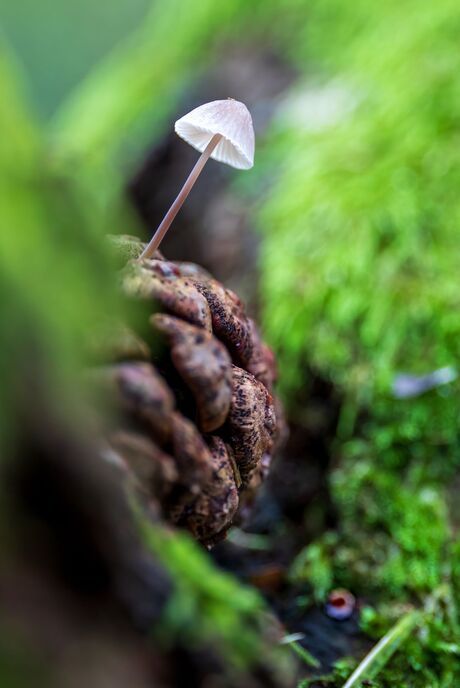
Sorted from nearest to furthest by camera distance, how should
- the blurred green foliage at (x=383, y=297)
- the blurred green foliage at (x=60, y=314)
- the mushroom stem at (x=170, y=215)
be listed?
the blurred green foliage at (x=60, y=314), the mushroom stem at (x=170, y=215), the blurred green foliage at (x=383, y=297)

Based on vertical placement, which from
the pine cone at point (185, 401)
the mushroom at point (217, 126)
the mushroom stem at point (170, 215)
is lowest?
the pine cone at point (185, 401)

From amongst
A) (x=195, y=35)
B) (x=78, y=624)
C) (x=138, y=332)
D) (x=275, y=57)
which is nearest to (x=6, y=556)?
(x=78, y=624)

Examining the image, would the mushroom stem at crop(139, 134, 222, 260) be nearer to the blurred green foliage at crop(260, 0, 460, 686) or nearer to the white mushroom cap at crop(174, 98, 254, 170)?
the white mushroom cap at crop(174, 98, 254, 170)

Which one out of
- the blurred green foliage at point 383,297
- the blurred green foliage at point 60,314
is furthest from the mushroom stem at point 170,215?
the blurred green foliage at point 383,297

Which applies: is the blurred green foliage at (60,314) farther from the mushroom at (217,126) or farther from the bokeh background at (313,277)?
the mushroom at (217,126)

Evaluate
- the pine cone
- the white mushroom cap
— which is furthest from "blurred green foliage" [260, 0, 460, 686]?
the white mushroom cap

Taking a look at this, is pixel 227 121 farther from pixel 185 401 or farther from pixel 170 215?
pixel 185 401
